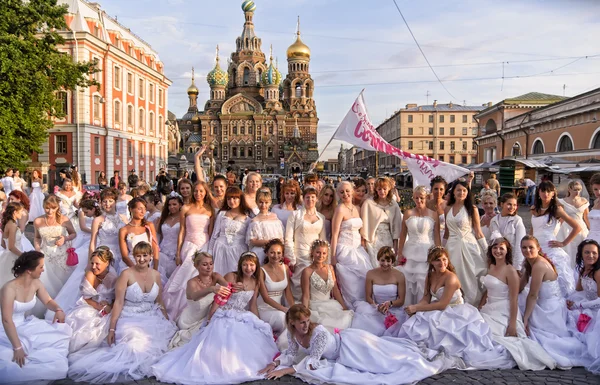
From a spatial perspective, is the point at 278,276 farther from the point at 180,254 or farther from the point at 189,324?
the point at 180,254

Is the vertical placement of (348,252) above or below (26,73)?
below

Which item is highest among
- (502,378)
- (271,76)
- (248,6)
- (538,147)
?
(248,6)

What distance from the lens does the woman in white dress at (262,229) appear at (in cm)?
668

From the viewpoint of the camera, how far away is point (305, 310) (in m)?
5.00

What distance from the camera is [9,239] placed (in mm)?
7023

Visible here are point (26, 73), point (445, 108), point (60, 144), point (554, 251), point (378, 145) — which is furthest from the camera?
point (445, 108)

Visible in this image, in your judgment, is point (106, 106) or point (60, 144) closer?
point (60, 144)

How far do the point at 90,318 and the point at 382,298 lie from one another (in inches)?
141

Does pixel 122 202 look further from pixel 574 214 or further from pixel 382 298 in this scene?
pixel 574 214

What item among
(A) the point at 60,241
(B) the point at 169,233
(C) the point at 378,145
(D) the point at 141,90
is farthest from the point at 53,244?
(D) the point at 141,90

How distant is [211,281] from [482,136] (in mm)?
49505

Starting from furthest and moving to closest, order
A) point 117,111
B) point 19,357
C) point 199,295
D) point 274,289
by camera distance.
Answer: point 117,111 < point 274,289 < point 199,295 < point 19,357

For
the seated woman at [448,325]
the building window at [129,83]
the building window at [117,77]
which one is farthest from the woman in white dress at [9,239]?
the building window at [129,83]

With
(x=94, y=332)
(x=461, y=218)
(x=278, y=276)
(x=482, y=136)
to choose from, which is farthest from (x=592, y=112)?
(x=94, y=332)
